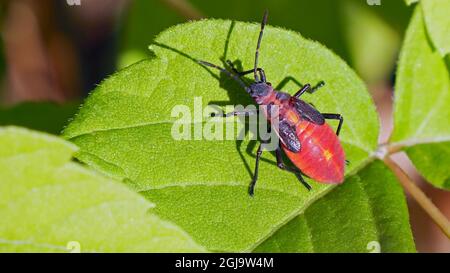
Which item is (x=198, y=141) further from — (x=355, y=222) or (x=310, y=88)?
(x=355, y=222)

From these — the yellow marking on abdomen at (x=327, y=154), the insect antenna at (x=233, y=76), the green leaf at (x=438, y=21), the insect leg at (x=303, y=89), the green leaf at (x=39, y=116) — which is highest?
the green leaf at (x=438, y=21)

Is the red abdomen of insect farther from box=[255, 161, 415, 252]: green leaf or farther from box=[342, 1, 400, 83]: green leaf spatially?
box=[342, 1, 400, 83]: green leaf

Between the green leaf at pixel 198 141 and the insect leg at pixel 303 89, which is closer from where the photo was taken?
the green leaf at pixel 198 141

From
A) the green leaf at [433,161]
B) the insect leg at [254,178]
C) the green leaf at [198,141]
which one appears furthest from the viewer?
the green leaf at [433,161]

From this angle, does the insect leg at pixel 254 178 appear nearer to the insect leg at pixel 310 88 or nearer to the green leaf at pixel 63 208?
the insect leg at pixel 310 88

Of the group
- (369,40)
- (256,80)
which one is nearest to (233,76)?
(256,80)

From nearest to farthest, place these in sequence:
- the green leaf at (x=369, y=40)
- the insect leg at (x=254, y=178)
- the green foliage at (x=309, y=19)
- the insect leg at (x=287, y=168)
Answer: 1. the insect leg at (x=254, y=178)
2. the insect leg at (x=287, y=168)
3. the green foliage at (x=309, y=19)
4. the green leaf at (x=369, y=40)

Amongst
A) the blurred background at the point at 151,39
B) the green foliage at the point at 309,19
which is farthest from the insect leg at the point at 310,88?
the green foliage at the point at 309,19
